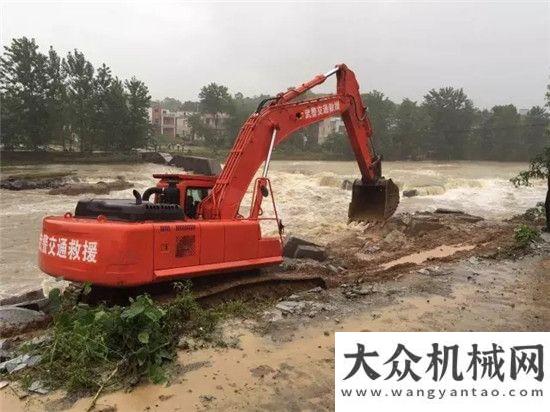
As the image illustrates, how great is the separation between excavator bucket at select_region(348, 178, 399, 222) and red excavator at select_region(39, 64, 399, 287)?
2173 mm

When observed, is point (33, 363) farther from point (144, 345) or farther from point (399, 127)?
point (399, 127)

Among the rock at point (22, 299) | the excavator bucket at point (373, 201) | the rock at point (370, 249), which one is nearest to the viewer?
the rock at point (22, 299)

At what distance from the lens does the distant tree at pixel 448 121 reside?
64.8 metres

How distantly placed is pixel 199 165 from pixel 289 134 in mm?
27318

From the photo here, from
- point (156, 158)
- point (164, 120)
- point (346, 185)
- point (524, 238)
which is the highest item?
point (164, 120)

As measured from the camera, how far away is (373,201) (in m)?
11.0

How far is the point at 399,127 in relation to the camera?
64.6 m

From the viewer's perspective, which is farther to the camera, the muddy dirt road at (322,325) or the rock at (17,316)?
the rock at (17,316)

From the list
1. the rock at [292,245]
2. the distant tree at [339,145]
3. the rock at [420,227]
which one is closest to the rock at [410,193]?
the rock at [420,227]

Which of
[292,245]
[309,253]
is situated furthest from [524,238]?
[292,245]

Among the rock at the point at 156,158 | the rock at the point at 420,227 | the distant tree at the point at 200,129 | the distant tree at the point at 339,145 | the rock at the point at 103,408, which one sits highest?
the distant tree at the point at 200,129

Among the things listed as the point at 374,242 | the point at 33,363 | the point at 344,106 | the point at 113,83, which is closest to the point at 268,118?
the point at 344,106

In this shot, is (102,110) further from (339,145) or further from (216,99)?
(339,145)

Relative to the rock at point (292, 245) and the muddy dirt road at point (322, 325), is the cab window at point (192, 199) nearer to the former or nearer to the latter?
the muddy dirt road at point (322, 325)
